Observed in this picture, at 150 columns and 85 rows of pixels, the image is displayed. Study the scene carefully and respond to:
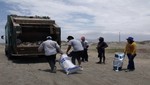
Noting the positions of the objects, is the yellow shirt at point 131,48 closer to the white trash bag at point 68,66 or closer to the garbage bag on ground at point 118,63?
the garbage bag on ground at point 118,63

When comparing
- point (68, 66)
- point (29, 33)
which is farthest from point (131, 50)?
point (29, 33)

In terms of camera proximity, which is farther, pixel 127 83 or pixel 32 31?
pixel 32 31

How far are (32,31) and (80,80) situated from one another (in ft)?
30.1

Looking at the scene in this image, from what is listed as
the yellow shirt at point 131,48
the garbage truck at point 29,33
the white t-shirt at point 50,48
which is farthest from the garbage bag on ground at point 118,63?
the garbage truck at point 29,33

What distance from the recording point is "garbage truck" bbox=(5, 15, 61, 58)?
64.1 feet

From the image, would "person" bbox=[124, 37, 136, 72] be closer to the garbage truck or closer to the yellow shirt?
the yellow shirt

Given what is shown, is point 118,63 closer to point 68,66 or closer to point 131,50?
point 131,50

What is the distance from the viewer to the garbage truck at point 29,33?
19.5 metres

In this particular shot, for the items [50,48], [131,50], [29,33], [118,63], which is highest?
[29,33]

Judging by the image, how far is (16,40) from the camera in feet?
64.1

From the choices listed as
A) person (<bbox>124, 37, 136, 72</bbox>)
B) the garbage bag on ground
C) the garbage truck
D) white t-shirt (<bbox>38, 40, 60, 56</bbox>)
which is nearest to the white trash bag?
white t-shirt (<bbox>38, 40, 60, 56</bbox>)

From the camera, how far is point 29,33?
20859 mm

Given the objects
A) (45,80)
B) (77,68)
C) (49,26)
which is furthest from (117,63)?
(49,26)

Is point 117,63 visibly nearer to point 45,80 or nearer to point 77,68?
point 77,68
